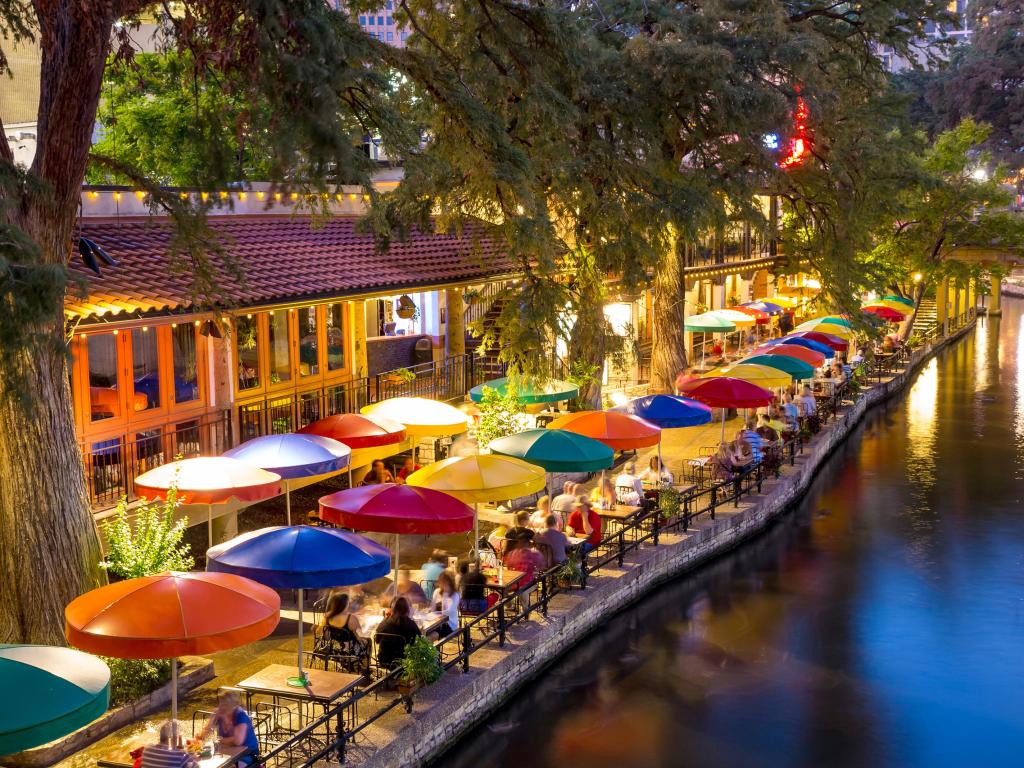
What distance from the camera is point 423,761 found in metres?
12.6

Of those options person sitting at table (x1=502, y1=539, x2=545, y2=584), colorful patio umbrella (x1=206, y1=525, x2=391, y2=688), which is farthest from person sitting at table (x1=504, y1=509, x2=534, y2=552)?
colorful patio umbrella (x1=206, y1=525, x2=391, y2=688)

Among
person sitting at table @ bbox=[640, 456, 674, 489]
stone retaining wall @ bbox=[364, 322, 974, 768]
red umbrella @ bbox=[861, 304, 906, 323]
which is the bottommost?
stone retaining wall @ bbox=[364, 322, 974, 768]

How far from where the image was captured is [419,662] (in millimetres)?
12883

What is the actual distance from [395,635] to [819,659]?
7.13m

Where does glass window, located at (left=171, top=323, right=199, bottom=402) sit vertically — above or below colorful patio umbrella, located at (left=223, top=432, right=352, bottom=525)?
above

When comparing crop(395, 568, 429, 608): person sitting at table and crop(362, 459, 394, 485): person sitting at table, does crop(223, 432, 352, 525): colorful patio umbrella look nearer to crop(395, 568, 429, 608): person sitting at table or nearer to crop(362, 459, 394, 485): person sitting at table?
crop(395, 568, 429, 608): person sitting at table

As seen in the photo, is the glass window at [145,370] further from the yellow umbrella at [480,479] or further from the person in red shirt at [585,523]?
the person in red shirt at [585,523]

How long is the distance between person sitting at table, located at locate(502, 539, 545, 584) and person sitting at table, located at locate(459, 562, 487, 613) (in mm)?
1028

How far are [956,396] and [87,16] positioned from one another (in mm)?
38318

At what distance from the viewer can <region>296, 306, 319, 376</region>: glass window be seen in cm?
2088

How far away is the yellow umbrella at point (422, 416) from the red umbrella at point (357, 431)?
2.41ft

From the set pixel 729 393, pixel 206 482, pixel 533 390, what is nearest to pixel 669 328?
pixel 729 393

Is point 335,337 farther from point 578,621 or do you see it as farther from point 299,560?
point 299,560

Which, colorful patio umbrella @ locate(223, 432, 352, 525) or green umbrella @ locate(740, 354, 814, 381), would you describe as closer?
colorful patio umbrella @ locate(223, 432, 352, 525)
